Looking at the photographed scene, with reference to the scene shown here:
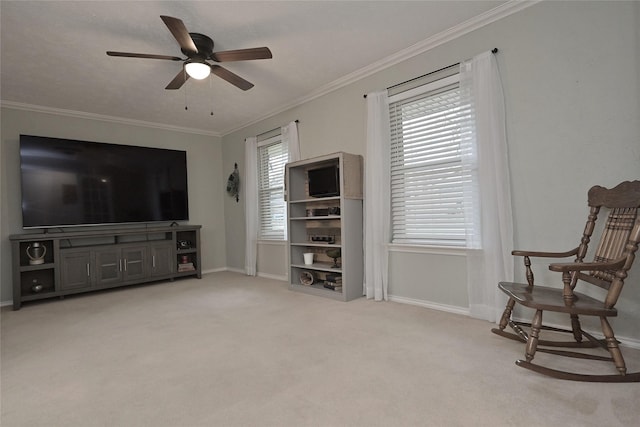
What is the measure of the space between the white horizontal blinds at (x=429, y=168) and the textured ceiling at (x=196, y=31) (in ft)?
2.18

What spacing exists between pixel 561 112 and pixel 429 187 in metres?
1.21

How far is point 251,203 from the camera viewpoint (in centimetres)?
541

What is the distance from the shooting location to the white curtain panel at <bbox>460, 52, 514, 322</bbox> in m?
2.67

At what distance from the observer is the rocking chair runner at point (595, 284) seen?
68.3 inches

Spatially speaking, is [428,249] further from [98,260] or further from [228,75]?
[98,260]

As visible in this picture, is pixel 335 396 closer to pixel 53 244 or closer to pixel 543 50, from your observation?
pixel 543 50

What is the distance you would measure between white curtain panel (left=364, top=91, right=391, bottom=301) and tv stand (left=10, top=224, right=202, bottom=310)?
3.10 m

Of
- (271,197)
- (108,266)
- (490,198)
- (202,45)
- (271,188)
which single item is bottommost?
(108,266)

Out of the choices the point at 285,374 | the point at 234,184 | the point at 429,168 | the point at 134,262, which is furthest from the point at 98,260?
the point at 429,168

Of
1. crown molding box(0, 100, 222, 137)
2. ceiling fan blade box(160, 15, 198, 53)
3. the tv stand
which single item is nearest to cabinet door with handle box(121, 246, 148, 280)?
the tv stand

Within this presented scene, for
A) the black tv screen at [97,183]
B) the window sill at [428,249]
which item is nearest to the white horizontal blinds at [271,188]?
the black tv screen at [97,183]

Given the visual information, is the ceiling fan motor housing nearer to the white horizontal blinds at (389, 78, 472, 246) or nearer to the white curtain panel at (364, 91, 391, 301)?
the white curtain panel at (364, 91, 391, 301)

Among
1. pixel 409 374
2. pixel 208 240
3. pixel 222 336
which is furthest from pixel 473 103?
pixel 208 240

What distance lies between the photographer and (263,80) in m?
3.92
